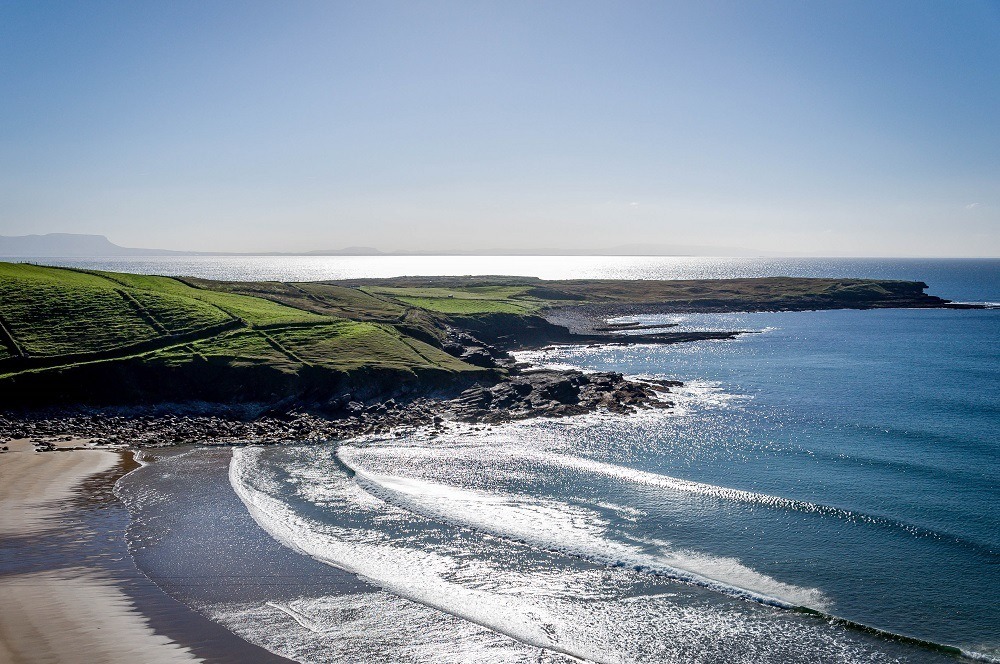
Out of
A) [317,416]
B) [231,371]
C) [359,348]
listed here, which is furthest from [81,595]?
[359,348]

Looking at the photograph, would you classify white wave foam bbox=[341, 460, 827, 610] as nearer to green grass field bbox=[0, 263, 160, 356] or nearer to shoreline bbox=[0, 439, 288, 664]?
shoreline bbox=[0, 439, 288, 664]

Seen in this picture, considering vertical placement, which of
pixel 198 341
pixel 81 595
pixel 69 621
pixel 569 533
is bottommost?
pixel 569 533

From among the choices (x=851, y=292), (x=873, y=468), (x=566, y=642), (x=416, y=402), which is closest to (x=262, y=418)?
(x=416, y=402)

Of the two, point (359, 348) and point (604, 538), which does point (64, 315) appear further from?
point (604, 538)

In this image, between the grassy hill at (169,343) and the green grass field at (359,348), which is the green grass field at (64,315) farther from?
the green grass field at (359,348)

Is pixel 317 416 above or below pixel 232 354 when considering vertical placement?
below

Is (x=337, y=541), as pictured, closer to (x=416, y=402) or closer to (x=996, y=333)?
(x=416, y=402)

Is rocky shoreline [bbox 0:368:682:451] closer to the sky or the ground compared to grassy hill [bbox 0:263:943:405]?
closer to the ground

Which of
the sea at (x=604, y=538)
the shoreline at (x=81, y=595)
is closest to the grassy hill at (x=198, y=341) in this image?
the sea at (x=604, y=538)

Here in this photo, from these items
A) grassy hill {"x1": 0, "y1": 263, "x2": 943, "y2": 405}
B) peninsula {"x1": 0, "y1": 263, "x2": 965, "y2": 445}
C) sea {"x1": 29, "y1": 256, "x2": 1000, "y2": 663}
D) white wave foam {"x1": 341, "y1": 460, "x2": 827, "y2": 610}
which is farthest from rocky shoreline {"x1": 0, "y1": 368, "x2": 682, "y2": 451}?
white wave foam {"x1": 341, "y1": 460, "x2": 827, "y2": 610}

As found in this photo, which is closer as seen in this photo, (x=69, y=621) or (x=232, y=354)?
(x=69, y=621)
